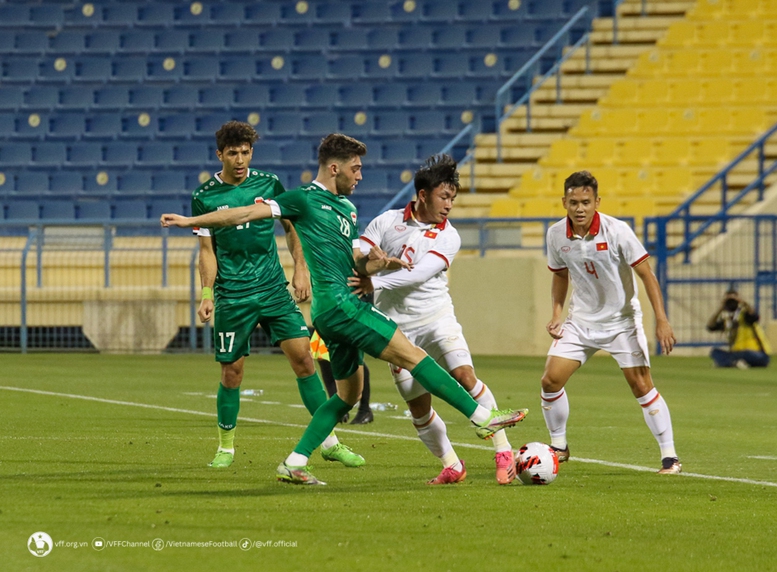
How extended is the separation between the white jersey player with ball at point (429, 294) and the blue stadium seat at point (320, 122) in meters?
17.8

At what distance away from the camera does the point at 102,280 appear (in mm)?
20250

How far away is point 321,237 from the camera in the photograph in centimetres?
666

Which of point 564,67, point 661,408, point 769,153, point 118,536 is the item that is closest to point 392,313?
point 661,408

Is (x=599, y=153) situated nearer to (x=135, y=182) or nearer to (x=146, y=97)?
(x=135, y=182)

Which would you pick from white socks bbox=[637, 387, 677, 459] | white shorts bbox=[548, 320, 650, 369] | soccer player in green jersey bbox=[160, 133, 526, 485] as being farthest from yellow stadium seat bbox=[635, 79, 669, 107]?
soccer player in green jersey bbox=[160, 133, 526, 485]

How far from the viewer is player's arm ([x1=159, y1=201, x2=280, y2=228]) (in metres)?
6.21

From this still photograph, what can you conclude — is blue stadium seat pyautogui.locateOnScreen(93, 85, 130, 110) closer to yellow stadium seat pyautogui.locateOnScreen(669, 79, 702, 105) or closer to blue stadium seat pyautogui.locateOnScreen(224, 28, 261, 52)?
blue stadium seat pyautogui.locateOnScreen(224, 28, 261, 52)

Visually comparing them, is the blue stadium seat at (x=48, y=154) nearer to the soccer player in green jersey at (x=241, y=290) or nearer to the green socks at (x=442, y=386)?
the soccer player in green jersey at (x=241, y=290)

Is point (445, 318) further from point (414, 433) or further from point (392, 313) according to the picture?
point (414, 433)

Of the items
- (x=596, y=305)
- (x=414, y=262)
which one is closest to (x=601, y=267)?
(x=596, y=305)

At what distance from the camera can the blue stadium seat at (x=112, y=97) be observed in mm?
26000

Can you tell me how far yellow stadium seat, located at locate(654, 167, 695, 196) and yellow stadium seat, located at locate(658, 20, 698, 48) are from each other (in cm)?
347

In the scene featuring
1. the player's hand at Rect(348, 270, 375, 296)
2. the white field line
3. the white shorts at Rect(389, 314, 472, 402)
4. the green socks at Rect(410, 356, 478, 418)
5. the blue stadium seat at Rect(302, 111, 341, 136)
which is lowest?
the white field line

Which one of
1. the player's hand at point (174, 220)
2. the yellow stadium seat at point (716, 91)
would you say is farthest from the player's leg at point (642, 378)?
the yellow stadium seat at point (716, 91)
